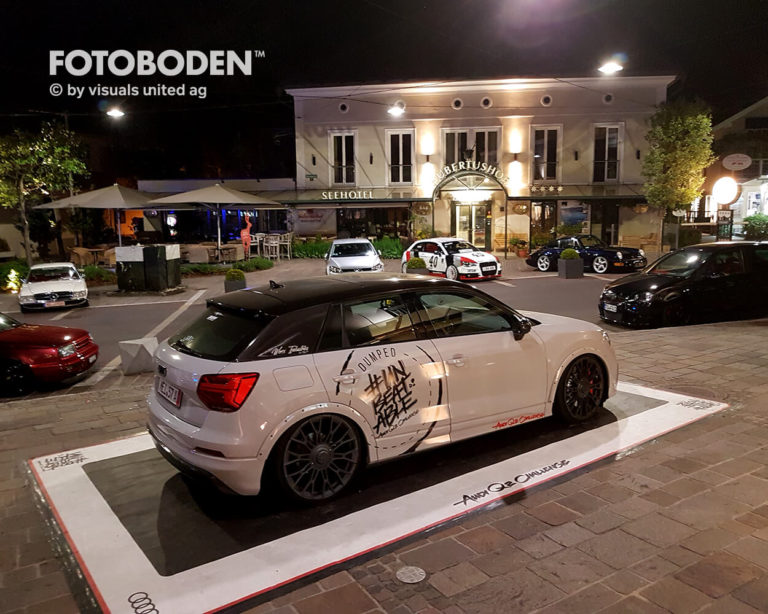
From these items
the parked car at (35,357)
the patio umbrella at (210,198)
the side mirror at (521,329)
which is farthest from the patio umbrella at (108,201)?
the side mirror at (521,329)

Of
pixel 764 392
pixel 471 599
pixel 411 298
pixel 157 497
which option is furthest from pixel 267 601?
pixel 764 392

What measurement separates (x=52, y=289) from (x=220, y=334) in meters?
12.6

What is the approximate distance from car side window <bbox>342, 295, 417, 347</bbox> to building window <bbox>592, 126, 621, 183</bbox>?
27955 millimetres

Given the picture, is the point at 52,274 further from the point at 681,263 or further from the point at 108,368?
the point at 681,263

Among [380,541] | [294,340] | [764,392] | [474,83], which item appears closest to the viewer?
[380,541]

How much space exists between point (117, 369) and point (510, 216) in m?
24.4

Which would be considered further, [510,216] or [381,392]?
[510,216]

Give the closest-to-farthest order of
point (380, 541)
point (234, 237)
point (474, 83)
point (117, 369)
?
point (380, 541)
point (117, 369)
point (474, 83)
point (234, 237)

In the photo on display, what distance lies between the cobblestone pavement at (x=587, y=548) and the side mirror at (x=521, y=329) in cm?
121

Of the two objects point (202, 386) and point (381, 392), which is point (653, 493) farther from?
point (202, 386)

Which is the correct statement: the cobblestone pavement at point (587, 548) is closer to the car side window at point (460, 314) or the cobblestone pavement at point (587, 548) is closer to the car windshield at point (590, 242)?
the car side window at point (460, 314)

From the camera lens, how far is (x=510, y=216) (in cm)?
3044

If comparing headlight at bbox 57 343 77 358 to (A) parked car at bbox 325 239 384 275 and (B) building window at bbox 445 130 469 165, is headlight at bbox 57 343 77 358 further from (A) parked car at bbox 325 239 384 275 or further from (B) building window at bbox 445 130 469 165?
(B) building window at bbox 445 130 469 165

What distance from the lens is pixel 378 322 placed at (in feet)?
15.2
